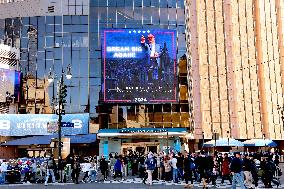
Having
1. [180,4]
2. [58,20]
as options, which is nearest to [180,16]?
[180,4]

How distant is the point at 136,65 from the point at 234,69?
685 inches

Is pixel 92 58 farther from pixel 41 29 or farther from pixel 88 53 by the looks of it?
pixel 41 29

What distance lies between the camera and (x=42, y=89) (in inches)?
1997

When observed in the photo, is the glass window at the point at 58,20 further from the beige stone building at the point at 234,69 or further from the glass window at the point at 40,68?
the beige stone building at the point at 234,69

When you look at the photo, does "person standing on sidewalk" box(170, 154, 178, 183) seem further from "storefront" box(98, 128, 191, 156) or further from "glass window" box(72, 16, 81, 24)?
"glass window" box(72, 16, 81, 24)

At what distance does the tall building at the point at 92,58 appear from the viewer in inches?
1941

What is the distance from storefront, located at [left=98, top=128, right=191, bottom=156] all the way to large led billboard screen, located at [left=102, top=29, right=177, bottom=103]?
3.35 meters

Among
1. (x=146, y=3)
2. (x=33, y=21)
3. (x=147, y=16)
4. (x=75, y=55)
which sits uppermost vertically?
(x=146, y=3)

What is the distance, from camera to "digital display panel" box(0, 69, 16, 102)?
1900 inches

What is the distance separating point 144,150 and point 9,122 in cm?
1513

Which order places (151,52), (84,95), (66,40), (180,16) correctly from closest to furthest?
(151,52) → (84,95) → (66,40) → (180,16)

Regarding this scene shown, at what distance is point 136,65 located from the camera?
46781 millimetres

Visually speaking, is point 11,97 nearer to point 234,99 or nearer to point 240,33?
point 234,99

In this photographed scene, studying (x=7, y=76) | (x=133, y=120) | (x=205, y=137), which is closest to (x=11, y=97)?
(x=7, y=76)
